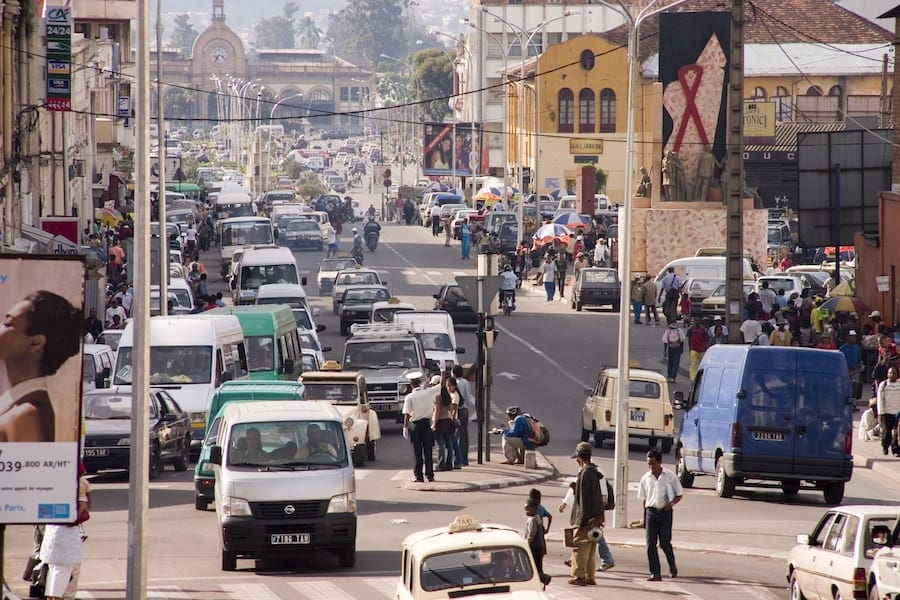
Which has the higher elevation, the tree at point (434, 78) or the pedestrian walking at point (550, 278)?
the tree at point (434, 78)

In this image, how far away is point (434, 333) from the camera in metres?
36.8

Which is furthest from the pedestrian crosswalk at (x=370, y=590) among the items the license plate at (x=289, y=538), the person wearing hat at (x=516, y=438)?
the person wearing hat at (x=516, y=438)

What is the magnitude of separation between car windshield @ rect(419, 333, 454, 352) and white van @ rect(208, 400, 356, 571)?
1702 cm

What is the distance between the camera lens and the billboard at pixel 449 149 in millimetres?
109062

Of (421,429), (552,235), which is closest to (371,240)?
(552,235)

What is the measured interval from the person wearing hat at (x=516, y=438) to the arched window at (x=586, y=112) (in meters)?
70.7

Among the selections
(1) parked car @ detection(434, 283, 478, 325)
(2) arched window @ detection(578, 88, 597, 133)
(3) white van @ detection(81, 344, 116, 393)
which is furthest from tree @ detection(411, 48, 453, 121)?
(3) white van @ detection(81, 344, 116, 393)

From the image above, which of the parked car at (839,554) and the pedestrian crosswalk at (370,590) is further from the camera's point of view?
the pedestrian crosswalk at (370,590)

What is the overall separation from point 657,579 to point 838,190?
29.8 metres

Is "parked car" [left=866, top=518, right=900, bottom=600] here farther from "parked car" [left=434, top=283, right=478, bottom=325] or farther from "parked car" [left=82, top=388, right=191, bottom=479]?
"parked car" [left=434, top=283, right=478, bottom=325]

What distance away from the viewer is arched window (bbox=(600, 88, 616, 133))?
9719 cm

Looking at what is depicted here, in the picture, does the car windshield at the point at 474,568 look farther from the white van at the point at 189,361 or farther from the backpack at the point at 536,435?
the white van at the point at 189,361

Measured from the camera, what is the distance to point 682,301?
156 ft

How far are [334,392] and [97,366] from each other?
6.46 meters
